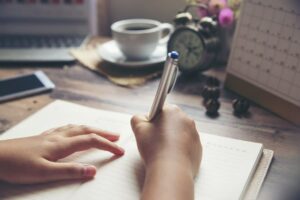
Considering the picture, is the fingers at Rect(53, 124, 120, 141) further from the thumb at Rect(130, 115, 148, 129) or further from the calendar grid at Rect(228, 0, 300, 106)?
the calendar grid at Rect(228, 0, 300, 106)

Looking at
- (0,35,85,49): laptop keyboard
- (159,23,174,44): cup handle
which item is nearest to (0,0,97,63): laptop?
(0,35,85,49): laptop keyboard

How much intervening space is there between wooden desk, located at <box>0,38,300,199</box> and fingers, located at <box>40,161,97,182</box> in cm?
19

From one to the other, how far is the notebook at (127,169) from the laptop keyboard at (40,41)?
37 cm

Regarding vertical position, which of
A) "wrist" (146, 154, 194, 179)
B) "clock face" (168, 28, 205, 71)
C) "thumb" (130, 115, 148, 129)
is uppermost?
"clock face" (168, 28, 205, 71)

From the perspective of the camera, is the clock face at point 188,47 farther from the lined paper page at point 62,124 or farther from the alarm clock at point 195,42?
the lined paper page at point 62,124

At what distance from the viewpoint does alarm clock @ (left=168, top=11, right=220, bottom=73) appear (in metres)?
0.81

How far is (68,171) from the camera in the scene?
49cm

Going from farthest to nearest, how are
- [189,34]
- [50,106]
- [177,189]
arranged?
[189,34] → [50,106] → [177,189]

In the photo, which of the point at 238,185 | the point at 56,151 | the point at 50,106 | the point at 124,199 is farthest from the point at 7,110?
the point at 238,185

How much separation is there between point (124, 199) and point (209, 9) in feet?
1.86

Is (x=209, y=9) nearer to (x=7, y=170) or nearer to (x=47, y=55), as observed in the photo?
(x=47, y=55)

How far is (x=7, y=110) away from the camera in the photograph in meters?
0.69

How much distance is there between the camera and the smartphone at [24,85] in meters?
0.73

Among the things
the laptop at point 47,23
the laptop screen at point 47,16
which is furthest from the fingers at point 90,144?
the laptop screen at point 47,16
